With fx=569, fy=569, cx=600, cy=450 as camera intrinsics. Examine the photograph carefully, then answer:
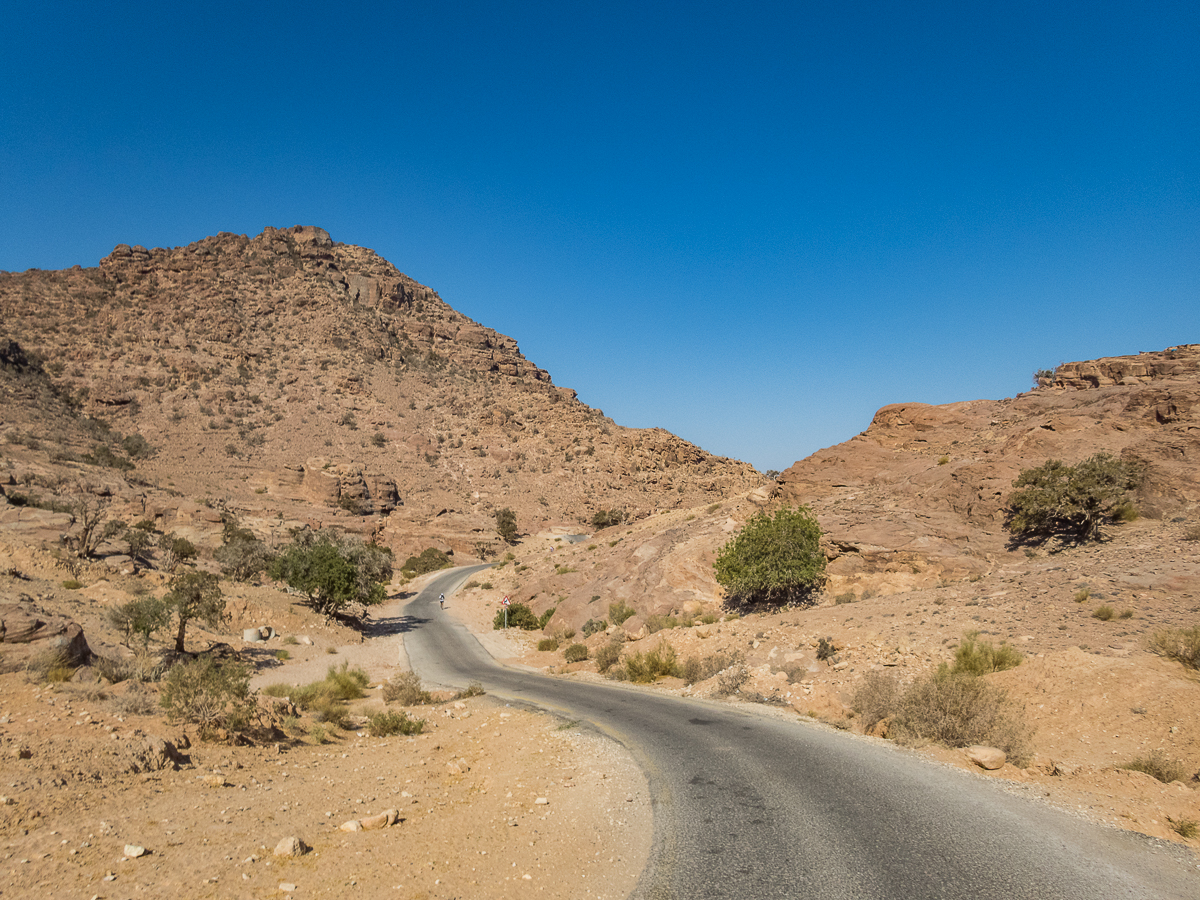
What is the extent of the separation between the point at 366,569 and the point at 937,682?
28547 millimetres

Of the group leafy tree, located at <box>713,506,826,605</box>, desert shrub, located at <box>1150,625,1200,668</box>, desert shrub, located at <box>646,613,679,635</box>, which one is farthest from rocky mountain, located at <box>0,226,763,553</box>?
desert shrub, located at <box>1150,625,1200,668</box>

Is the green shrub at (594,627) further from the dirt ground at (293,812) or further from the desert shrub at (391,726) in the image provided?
the dirt ground at (293,812)

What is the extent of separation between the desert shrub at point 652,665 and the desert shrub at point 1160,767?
1148 centimetres

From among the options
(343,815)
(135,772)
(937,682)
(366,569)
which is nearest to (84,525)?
(366,569)

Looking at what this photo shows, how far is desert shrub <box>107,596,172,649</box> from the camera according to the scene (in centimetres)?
1562

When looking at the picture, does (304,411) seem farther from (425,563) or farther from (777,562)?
(777,562)

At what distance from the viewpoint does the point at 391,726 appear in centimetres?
1135

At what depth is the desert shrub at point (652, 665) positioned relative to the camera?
17.7 m

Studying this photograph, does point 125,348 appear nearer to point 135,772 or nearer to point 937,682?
point 135,772

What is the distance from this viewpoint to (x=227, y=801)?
21.3ft

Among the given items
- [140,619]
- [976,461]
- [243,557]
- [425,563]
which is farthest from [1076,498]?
[425,563]

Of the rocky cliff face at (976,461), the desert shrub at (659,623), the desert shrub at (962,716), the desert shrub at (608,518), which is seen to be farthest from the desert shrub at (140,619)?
the desert shrub at (608,518)

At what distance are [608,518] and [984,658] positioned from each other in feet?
158

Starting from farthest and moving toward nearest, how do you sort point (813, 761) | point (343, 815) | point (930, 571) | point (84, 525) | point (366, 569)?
1. point (366, 569)
2. point (84, 525)
3. point (930, 571)
4. point (813, 761)
5. point (343, 815)
